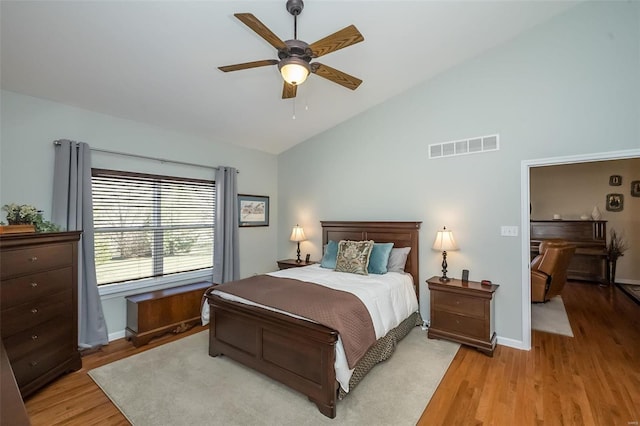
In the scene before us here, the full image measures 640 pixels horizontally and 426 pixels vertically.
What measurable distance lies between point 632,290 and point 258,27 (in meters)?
7.33

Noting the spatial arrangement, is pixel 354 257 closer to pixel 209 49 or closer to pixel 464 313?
pixel 464 313

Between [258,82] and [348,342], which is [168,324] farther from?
[258,82]

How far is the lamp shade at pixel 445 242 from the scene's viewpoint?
3502 millimetres

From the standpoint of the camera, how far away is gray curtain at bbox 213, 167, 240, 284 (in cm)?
441

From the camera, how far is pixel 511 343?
3281 millimetres

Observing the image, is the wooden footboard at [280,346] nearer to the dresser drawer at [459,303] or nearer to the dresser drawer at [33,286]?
the dresser drawer at [33,286]

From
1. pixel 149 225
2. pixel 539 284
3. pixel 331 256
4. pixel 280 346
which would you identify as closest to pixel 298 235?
pixel 331 256

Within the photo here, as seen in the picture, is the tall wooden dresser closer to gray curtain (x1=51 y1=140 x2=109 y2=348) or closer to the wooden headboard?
gray curtain (x1=51 y1=140 x2=109 y2=348)

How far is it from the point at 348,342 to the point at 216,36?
2792 mm

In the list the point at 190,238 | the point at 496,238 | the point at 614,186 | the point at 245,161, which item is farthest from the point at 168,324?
the point at 614,186

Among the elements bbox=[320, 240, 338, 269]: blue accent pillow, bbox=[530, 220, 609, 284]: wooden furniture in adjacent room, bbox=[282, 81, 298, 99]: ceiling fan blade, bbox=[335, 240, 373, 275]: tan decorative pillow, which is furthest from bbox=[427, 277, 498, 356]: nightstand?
bbox=[530, 220, 609, 284]: wooden furniture in adjacent room

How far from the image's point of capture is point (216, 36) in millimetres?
2590

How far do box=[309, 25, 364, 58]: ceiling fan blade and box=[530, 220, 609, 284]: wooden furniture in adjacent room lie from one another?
602 centimetres

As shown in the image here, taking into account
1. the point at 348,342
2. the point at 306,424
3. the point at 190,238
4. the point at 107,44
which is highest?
the point at 107,44
